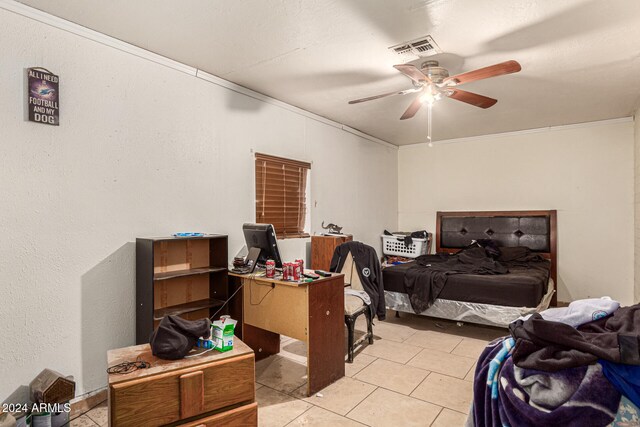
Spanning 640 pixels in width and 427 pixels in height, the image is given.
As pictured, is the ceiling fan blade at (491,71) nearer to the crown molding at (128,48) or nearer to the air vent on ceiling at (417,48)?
the air vent on ceiling at (417,48)

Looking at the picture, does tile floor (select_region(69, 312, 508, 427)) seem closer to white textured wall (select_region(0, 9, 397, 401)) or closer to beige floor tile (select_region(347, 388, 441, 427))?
beige floor tile (select_region(347, 388, 441, 427))

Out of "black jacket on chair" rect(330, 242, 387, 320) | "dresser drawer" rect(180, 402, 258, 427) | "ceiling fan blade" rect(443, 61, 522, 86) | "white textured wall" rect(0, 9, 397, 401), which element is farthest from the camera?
"black jacket on chair" rect(330, 242, 387, 320)

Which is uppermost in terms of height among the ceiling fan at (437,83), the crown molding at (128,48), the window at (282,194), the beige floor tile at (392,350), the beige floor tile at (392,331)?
the crown molding at (128,48)

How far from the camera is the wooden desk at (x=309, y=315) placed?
8.92 feet

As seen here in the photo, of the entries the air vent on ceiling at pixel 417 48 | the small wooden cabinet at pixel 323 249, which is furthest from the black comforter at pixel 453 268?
the air vent on ceiling at pixel 417 48

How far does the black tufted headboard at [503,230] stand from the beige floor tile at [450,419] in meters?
3.79

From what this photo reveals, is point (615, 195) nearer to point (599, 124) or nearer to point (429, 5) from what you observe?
point (599, 124)

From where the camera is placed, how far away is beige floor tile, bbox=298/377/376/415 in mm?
2564

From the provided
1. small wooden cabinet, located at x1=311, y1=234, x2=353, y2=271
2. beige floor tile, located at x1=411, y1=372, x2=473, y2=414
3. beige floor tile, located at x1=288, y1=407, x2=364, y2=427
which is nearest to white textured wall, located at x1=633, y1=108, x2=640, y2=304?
beige floor tile, located at x1=411, y1=372, x2=473, y2=414

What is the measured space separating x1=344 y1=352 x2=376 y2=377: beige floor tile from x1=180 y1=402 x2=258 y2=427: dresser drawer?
4.18 ft

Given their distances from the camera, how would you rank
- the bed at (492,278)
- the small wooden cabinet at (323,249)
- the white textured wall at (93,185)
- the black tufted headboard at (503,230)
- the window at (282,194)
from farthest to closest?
1. the black tufted headboard at (503,230)
2. the small wooden cabinet at (323,249)
3. the window at (282,194)
4. the bed at (492,278)
5. the white textured wall at (93,185)

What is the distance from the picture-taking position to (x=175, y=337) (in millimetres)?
1897

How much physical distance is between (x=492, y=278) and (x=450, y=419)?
6.04ft

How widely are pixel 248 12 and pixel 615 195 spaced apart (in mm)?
5439
